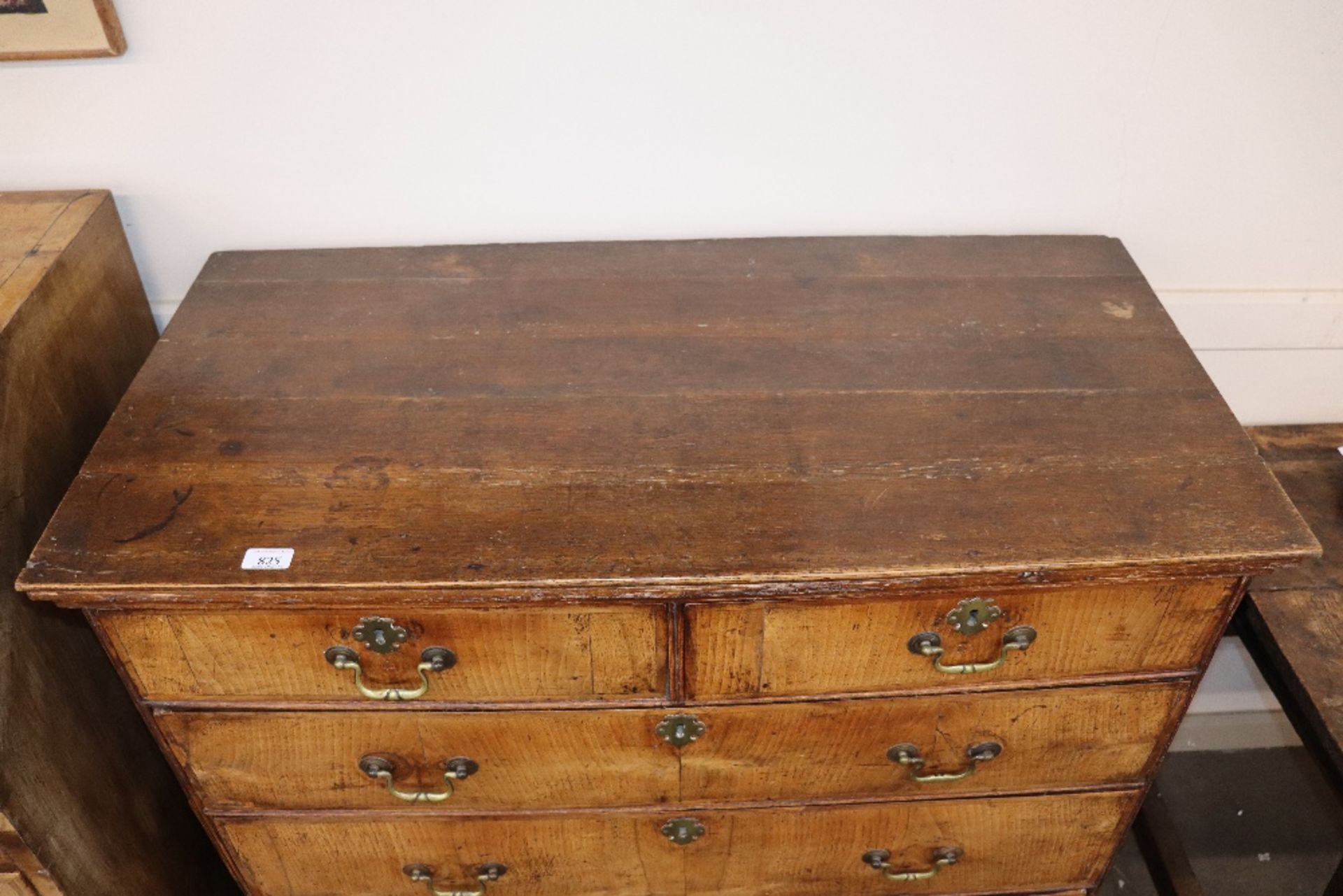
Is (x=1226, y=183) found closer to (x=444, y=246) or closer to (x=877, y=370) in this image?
(x=877, y=370)

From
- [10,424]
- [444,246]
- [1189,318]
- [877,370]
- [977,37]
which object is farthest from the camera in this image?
[1189,318]

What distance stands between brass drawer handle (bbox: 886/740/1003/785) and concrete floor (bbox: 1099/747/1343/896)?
91 centimetres

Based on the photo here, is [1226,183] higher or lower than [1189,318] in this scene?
higher

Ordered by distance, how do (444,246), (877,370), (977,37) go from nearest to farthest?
(877,370) → (977,37) → (444,246)

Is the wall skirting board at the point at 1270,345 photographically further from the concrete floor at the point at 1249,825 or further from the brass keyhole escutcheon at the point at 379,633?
the brass keyhole escutcheon at the point at 379,633

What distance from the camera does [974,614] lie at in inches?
43.2

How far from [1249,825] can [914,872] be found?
1.07 m

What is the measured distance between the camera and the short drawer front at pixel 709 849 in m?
1.35

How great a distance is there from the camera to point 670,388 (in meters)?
1.24

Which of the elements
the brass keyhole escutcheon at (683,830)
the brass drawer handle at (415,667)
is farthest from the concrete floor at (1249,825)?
the brass drawer handle at (415,667)

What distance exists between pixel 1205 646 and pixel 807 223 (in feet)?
2.60

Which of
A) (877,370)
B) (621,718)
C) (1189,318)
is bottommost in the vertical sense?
(621,718)

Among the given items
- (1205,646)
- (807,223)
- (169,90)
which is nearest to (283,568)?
(169,90)

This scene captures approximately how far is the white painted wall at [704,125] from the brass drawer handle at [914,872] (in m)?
0.91
